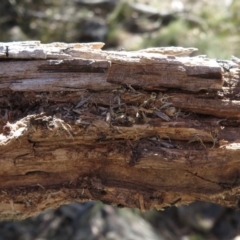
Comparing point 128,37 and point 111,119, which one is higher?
point 111,119

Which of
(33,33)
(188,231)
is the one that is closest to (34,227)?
(188,231)

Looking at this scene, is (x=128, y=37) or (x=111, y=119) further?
A: (x=128, y=37)

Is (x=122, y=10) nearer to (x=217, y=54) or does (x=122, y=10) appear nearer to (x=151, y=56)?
(x=217, y=54)

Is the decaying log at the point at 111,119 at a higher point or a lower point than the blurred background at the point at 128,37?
higher

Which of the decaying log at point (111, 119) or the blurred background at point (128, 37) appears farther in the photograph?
the blurred background at point (128, 37)

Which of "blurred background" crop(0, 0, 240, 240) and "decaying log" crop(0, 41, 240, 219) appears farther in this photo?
"blurred background" crop(0, 0, 240, 240)
